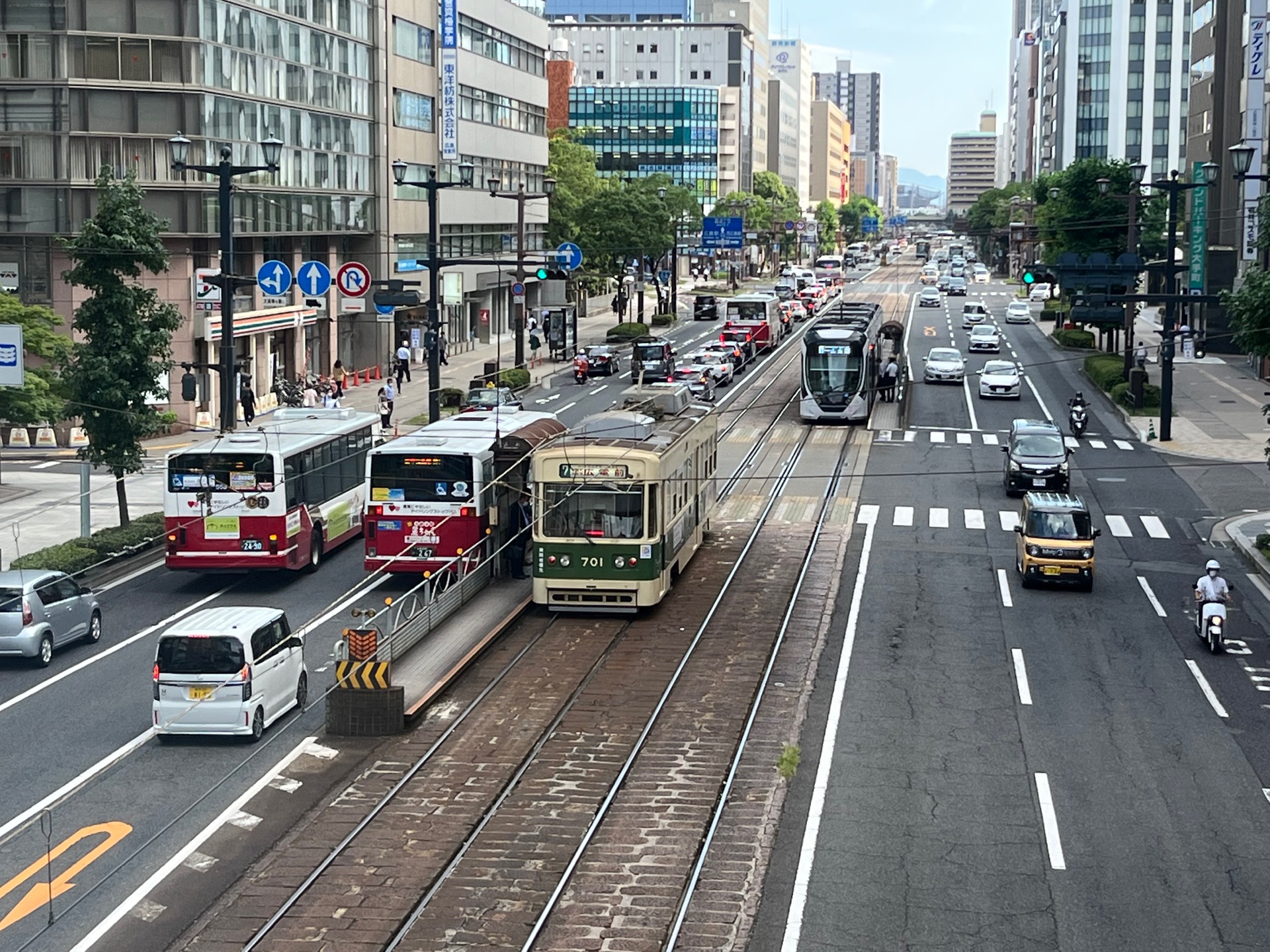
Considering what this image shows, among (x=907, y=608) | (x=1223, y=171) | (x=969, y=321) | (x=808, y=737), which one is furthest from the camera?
(x=969, y=321)

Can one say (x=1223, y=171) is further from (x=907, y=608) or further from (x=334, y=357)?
(x=907, y=608)

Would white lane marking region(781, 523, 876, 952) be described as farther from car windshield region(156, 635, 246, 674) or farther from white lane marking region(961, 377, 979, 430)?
white lane marking region(961, 377, 979, 430)

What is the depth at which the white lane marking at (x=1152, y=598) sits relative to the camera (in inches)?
1310

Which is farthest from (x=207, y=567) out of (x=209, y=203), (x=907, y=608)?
(x=209, y=203)

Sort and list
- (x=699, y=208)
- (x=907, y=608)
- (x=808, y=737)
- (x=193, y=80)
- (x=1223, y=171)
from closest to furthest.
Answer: (x=808, y=737) → (x=907, y=608) → (x=193, y=80) → (x=1223, y=171) → (x=699, y=208)

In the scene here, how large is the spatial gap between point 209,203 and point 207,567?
1158 inches

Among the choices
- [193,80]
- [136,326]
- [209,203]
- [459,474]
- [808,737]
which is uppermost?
[193,80]

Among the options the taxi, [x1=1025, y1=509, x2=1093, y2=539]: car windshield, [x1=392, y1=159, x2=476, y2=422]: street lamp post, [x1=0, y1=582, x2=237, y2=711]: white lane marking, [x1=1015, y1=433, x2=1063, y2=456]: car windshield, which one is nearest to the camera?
[x1=0, y1=582, x2=237, y2=711]: white lane marking

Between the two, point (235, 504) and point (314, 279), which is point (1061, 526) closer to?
point (235, 504)

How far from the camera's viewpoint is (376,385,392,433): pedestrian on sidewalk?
55875mm

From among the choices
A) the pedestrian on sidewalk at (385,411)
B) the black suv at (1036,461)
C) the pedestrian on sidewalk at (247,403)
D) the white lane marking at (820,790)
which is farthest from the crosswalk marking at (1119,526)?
Result: the pedestrian on sidewalk at (247,403)

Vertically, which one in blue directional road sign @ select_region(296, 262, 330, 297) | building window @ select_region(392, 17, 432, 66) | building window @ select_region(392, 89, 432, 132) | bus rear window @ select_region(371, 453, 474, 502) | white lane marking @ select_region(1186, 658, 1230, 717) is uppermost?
building window @ select_region(392, 17, 432, 66)

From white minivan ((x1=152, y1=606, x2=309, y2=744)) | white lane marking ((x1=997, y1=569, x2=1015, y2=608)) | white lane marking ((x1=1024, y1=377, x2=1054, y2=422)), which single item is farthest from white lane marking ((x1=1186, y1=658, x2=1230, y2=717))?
white lane marking ((x1=1024, y1=377, x2=1054, y2=422))

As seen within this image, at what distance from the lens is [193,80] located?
2292 inches
